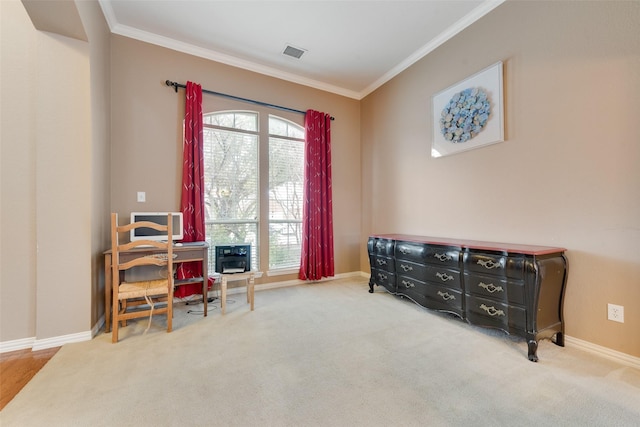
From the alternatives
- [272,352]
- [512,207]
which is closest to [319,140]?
[512,207]

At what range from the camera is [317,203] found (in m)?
4.00

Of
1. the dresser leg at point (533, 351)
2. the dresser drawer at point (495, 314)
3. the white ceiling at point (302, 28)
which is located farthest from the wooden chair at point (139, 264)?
the dresser leg at point (533, 351)

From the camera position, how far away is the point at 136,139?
3023 millimetres

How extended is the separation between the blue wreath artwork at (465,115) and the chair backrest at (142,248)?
311cm

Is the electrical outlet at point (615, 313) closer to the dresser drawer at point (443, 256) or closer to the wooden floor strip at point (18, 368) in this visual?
the dresser drawer at point (443, 256)

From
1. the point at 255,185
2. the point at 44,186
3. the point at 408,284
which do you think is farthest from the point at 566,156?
the point at 44,186

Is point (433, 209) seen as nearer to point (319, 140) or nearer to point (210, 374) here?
point (319, 140)

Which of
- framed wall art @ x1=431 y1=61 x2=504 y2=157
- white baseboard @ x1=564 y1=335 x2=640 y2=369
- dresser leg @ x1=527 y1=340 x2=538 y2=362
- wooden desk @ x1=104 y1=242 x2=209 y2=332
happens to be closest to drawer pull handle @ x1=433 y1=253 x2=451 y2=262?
dresser leg @ x1=527 y1=340 x2=538 y2=362

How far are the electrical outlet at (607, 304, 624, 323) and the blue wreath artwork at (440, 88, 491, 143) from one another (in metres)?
1.82

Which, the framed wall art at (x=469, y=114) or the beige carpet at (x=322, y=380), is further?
the framed wall art at (x=469, y=114)

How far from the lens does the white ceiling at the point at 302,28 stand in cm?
266

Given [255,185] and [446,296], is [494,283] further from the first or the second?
[255,185]

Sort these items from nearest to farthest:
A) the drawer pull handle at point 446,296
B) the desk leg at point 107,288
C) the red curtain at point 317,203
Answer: the desk leg at point 107,288 < the drawer pull handle at point 446,296 < the red curtain at point 317,203

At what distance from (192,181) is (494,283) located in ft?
10.9
